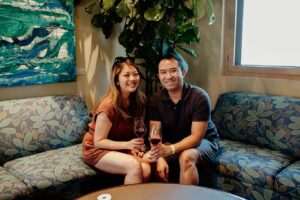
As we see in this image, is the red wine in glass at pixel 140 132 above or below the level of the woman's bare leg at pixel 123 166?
above

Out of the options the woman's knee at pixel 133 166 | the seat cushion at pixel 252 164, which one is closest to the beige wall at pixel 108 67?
the seat cushion at pixel 252 164

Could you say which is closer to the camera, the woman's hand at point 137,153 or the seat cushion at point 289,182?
the seat cushion at point 289,182

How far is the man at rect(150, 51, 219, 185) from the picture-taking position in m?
1.90

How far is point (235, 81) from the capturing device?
283 cm

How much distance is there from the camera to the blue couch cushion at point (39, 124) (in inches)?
87.0

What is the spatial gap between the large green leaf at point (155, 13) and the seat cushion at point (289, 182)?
1.42 metres

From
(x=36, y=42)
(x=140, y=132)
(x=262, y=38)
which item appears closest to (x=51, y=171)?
(x=140, y=132)

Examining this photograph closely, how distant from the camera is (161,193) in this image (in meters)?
1.41

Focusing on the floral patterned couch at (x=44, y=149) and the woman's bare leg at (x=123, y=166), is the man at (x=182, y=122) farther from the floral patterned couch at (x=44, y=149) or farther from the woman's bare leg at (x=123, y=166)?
the floral patterned couch at (x=44, y=149)

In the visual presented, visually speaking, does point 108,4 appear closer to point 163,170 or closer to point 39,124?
point 39,124

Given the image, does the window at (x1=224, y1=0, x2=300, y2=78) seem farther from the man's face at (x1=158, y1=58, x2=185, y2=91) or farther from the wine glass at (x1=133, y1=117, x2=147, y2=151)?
the wine glass at (x1=133, y1=117, x2=147, y2=151)

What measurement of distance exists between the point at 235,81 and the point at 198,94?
0.91 m

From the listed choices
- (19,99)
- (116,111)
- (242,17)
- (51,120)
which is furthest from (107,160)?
(242,17)

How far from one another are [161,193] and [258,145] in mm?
1265
